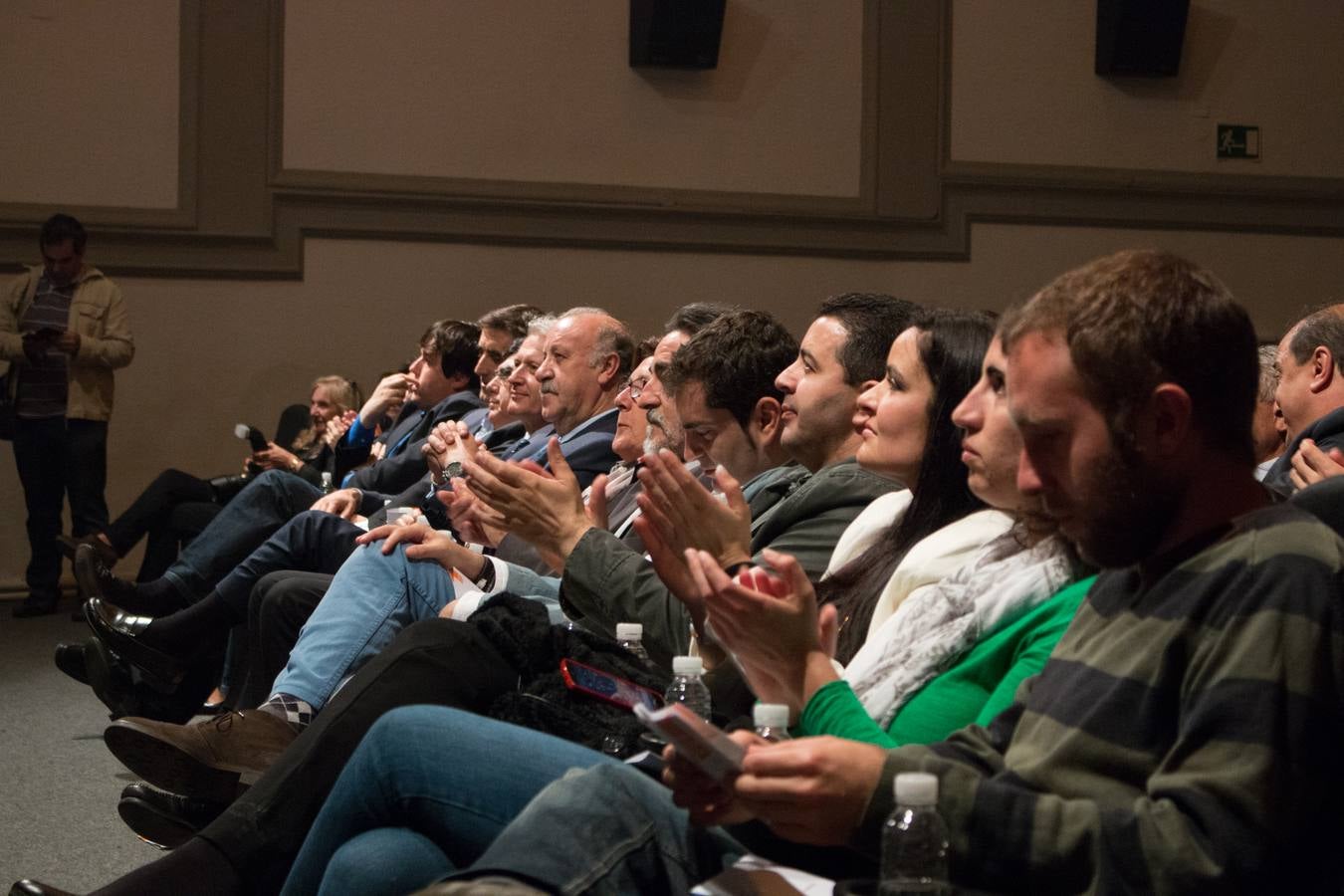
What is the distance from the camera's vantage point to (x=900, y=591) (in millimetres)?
1784

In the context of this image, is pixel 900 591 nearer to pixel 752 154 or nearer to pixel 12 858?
pixel 12 858

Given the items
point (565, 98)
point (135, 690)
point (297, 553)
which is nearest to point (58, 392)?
point (565, 98)

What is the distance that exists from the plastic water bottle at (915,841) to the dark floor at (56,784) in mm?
1870

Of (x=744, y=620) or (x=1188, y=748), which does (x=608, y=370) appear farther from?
(x=1188, y=748)

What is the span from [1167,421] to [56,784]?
9.57 feet

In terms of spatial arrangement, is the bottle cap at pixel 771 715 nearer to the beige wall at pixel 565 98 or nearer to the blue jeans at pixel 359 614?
the blue jeans at pixel 359 614

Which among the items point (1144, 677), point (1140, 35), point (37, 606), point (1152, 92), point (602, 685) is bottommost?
point (37, 606)

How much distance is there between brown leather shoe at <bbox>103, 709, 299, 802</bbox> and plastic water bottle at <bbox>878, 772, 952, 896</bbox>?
1.59 m

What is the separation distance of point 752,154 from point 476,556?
453 cm

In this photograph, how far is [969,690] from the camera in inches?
60.1

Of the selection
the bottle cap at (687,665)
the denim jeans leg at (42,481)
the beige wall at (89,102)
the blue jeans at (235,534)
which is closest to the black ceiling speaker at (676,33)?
the beige wall at (89,102)

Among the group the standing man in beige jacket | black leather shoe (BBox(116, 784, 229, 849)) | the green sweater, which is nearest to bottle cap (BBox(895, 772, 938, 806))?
the green sweater

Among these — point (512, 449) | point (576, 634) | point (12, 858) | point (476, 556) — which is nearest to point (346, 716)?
point (576, 634)

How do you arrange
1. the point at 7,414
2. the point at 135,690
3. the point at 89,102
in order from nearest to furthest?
the point at 135,690 < the point at 7,414 < the point at 89,102
